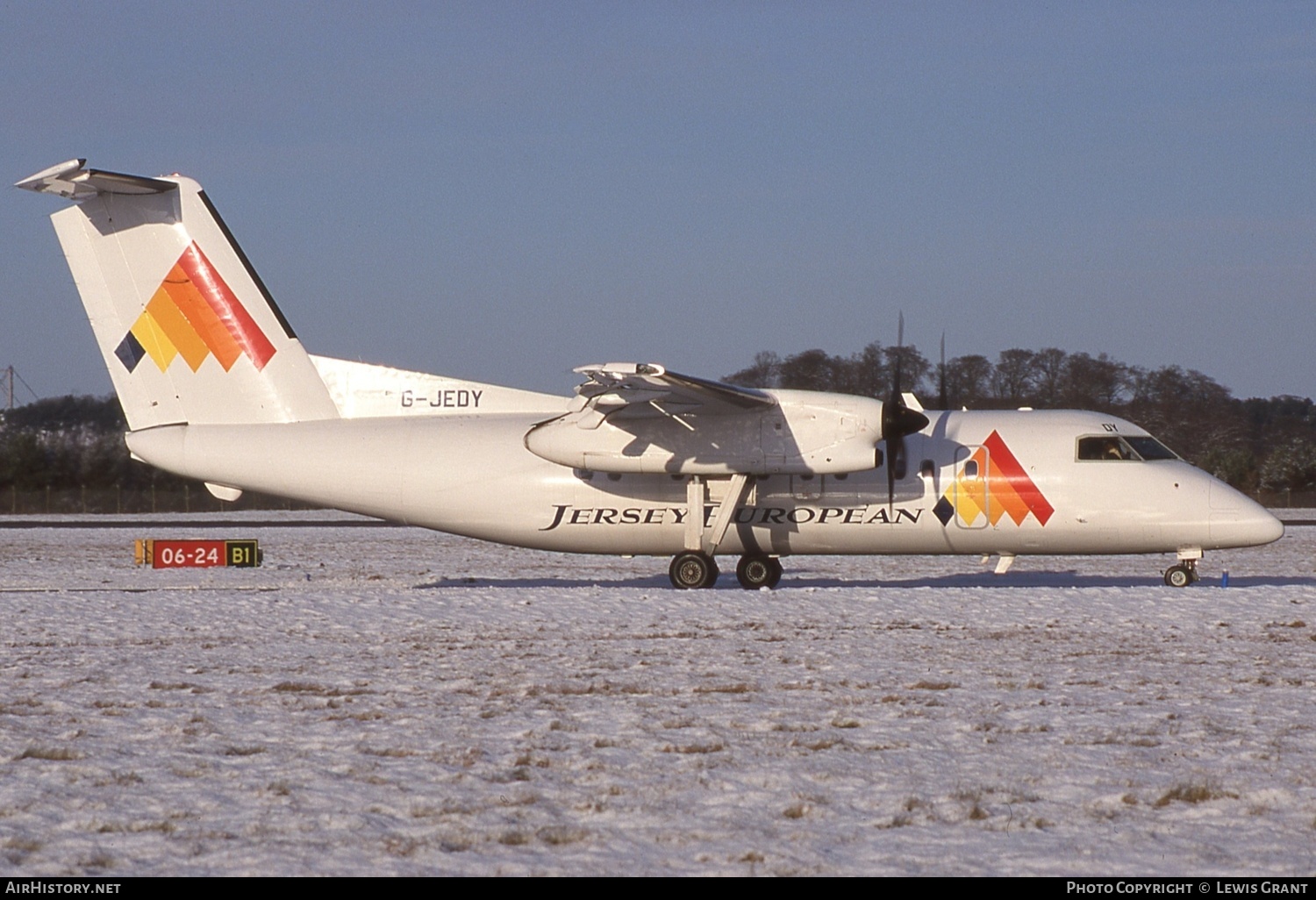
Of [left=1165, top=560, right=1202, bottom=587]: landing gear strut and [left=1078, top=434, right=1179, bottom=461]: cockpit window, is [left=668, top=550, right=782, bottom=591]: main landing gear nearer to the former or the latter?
[left=1078, top=434, right=1179, bottom=461]: cockpit window

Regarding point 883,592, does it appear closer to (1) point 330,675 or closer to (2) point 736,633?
(2) point 736,633

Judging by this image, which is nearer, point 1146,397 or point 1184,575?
point 1184,575

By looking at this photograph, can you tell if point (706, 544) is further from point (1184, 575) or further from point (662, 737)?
point (662, 737)

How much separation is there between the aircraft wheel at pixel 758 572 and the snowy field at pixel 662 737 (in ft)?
9.88

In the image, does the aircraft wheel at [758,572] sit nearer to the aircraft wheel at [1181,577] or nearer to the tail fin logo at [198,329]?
the aircraft wheel at [1181,577]

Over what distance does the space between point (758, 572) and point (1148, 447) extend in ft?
21.2

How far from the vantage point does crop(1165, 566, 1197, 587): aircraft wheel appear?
20.4 metres

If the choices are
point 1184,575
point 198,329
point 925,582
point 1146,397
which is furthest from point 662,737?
point 1146,397

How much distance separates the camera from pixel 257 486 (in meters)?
20.3

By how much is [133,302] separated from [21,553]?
671 inches

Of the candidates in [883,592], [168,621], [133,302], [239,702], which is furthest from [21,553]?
[239,702]

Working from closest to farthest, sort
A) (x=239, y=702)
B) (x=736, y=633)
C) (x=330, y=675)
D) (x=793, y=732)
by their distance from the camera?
(x=793, y=732) < (x=239, y=702) < (x=330, y=675) < (x=736, y=633)

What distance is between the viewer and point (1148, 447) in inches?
801

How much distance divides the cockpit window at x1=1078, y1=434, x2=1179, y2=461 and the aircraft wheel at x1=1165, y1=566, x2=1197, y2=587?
1.85m
